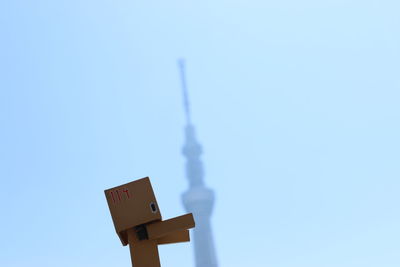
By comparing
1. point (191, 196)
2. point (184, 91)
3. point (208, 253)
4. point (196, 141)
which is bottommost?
point (208, 253)

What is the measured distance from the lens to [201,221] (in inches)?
5059

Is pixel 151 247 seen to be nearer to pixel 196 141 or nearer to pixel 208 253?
pixel 196 141

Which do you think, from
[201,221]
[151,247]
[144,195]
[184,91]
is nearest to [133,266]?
[151,247]

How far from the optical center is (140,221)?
25.3ft

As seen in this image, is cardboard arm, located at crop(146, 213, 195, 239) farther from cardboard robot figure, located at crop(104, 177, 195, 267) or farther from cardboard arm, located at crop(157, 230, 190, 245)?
cardboard arm, located at crop(157, 230, 190, 245)

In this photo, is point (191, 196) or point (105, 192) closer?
point (105, 192)

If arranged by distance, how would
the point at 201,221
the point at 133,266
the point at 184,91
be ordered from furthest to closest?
the point at 201,221 < the point at 184,91 < the point at 133,266

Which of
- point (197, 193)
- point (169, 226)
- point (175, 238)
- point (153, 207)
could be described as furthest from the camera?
point (197, 193)

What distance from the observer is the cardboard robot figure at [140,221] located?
25.2 feet

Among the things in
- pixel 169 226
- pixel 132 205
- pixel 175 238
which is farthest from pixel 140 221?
pixel 175 238

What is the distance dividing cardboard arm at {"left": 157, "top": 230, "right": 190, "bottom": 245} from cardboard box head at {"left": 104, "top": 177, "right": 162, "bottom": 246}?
31 centimetres

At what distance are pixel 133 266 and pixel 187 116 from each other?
Answer: 116 metres

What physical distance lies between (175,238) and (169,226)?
320 mm

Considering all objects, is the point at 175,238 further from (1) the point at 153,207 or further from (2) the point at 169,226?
(1) the point at 153,207
